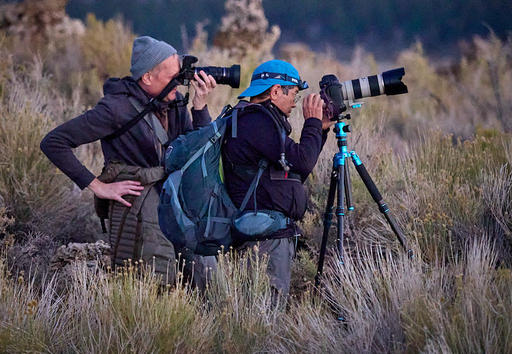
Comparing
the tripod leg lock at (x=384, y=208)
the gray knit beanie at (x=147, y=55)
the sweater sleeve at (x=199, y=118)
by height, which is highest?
the gray knit beanie at (x=147, y=55)

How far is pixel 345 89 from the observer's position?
3926mm

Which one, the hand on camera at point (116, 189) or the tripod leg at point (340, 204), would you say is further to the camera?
the hand on camera at point (116, 189)

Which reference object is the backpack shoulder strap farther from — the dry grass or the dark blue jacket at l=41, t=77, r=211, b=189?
the dry grass

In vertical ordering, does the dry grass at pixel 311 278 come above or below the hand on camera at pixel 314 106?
below

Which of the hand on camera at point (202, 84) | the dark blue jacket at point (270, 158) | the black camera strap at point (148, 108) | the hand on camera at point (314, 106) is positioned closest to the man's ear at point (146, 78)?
the black camera strap at point (148, 108)

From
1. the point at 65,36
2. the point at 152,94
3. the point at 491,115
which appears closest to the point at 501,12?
the point at 491,115

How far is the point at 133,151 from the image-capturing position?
13.9ft

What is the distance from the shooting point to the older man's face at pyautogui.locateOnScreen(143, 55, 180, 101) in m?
4.29

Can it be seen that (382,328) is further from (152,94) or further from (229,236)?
(152,94)

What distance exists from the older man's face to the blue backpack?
60 cm

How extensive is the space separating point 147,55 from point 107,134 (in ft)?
1.82

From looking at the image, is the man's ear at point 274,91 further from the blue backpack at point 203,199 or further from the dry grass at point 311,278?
the dry grass at point 311,278

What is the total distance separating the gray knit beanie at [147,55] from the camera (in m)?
4.25

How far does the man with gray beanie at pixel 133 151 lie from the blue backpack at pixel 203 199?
40 cm
